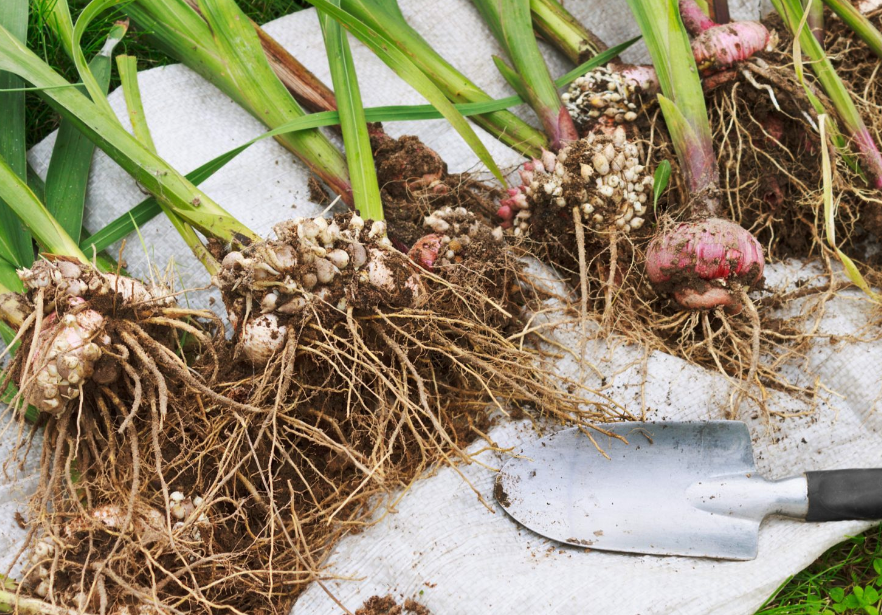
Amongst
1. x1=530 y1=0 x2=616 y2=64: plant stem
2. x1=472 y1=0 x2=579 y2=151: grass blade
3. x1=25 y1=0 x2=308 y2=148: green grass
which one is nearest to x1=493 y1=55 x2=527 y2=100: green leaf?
x1=472 y1=0 x2=579 y2=151: grass blade

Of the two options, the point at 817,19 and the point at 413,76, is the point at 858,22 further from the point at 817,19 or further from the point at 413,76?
the point at 413,76

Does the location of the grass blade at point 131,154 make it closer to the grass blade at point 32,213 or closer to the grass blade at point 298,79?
the grass blade at point 32,213

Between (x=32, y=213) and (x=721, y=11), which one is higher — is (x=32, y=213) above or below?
above

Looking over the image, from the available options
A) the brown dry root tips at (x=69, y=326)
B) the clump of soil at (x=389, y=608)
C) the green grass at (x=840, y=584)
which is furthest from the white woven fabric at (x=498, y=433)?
the brown dry root tips at (x=69, y=326)

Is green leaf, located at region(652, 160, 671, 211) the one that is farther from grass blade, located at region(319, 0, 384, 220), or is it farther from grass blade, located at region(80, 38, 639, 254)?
grass blade, located at region(319, 0, 384, 220)

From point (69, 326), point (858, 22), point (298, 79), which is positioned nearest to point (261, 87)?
point (298, 79)

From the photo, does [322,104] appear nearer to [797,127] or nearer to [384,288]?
[384,288]
